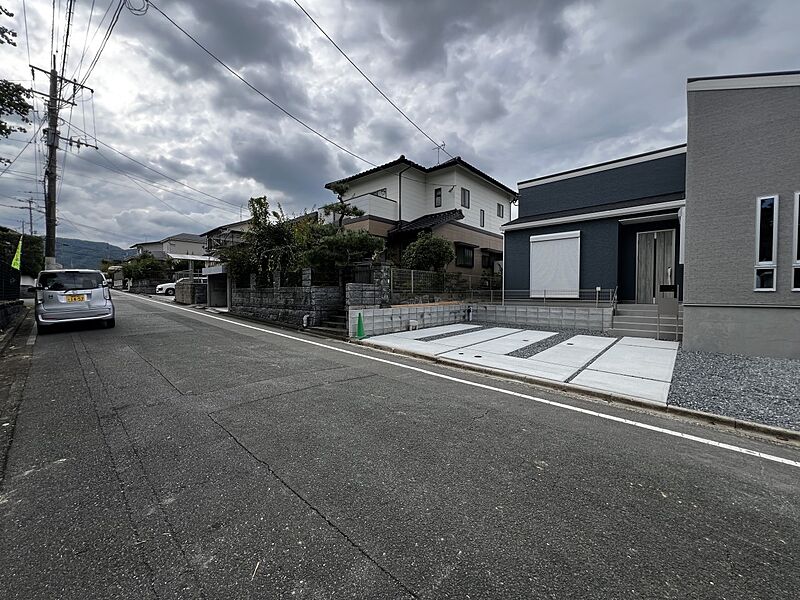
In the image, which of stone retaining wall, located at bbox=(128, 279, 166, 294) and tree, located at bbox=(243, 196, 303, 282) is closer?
tree, located at bbox=(243, 196, 303, 282)

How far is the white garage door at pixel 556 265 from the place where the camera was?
40.5 feet

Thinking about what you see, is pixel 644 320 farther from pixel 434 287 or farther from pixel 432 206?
pixel 432 206

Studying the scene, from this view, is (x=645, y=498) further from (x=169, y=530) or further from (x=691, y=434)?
(x=169, y=530)

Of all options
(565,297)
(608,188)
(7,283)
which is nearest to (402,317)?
(565,297)

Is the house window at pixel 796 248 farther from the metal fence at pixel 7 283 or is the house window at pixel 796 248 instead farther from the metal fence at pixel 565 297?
the metal fence at pixel 7 283

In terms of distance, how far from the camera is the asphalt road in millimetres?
1676

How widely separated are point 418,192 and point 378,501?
18074 mm

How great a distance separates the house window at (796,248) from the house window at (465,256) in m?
11.7

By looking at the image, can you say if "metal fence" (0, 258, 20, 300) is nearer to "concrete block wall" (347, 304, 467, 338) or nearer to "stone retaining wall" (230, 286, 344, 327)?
"stone retaining wall" (230, 286, 344, 327)

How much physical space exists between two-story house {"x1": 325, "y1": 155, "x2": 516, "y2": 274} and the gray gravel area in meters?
11.3

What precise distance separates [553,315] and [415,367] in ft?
22.7

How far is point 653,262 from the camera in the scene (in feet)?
37.6

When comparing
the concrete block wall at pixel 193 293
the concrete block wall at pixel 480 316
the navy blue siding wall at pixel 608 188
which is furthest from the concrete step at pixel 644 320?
the concrete block wall at pixel 193 293

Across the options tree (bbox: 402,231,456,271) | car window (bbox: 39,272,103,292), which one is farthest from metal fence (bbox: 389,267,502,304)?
car window (bbox: 39,272,103,292)
